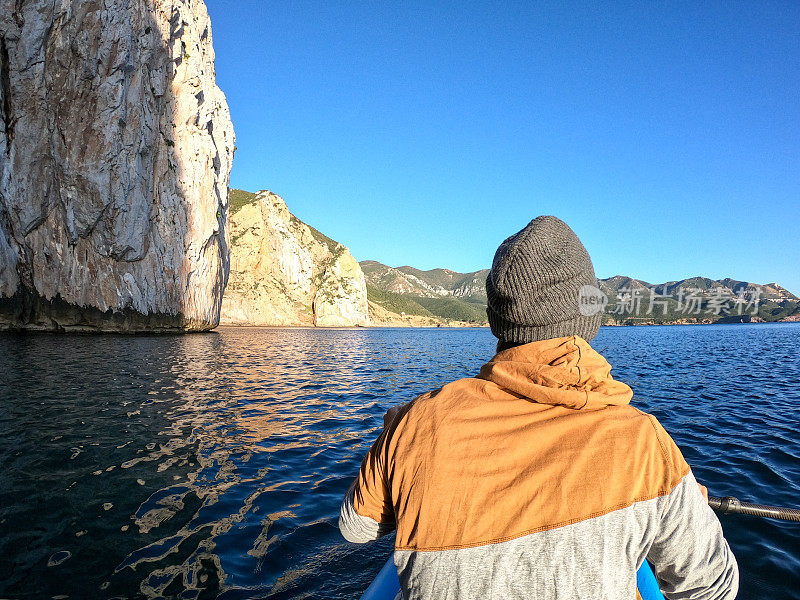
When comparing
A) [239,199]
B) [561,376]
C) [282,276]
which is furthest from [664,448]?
[239,199]

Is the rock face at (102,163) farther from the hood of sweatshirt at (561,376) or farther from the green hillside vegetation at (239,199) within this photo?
the green hillside vegetation at (239,199)

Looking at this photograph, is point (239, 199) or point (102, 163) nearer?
point (102, 163)

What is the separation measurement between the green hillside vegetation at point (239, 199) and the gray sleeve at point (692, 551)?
4896 inches

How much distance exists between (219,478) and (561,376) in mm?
7427

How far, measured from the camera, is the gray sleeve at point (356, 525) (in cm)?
192

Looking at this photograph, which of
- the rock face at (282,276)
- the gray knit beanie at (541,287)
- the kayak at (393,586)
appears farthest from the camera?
the rock face at (282,276)

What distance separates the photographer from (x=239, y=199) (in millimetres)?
121688

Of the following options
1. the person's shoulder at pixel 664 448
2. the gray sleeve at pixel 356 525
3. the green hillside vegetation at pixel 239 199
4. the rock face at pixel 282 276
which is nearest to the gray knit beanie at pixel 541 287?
the person's shoulder at pixel 664 448

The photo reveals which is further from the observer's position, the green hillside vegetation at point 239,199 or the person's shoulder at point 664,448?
the green hillside vegetation at point 239,199

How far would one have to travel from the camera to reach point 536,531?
4.57ft

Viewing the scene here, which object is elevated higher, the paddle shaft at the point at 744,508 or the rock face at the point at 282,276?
the rock face at the point at 282,276

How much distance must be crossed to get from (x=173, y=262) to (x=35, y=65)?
2066cm

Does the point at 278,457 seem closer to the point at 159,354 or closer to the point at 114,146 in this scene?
the point at 159,354

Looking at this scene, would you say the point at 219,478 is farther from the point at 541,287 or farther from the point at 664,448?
the point at 664,448
